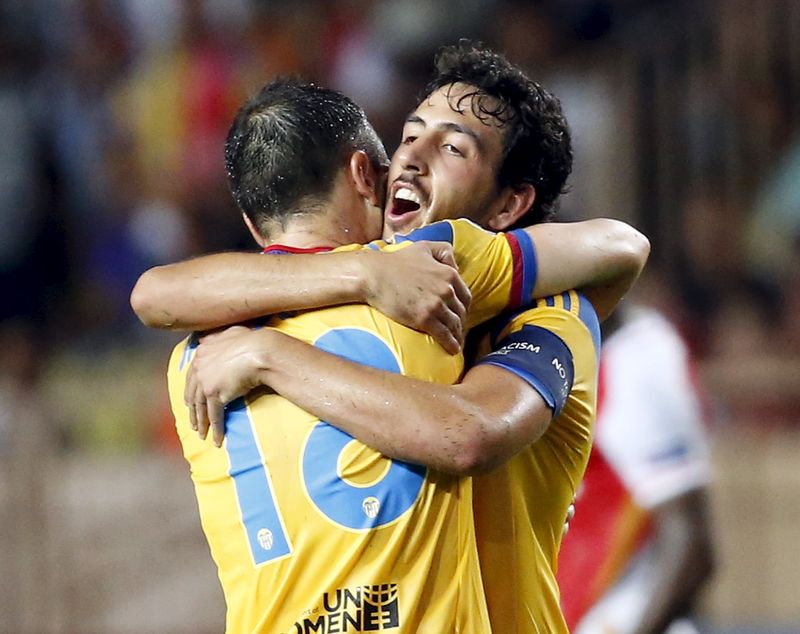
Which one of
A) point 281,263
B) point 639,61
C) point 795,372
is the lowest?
point 795,372

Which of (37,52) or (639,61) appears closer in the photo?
(639,61)

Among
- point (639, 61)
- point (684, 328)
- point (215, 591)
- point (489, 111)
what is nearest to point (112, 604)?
point (215, 591)

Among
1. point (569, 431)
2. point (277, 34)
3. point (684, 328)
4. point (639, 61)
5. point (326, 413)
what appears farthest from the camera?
point (277, 34)

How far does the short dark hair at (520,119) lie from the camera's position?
2.98 m

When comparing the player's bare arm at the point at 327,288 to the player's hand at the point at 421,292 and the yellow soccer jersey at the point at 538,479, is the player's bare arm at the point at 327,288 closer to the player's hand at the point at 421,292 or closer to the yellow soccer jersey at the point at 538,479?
the player's hand at the point at 421,292

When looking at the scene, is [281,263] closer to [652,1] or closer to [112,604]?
[112,604]

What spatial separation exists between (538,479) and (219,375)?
64 centimetres

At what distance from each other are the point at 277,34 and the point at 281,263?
22.9 ft

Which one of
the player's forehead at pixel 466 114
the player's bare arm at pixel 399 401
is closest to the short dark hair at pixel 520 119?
the player's forehead at pixel 466 114

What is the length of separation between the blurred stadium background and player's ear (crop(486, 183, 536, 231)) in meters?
4.30

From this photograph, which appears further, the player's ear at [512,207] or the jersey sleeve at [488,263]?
the player's ear at [512,207]

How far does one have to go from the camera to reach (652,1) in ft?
28.5

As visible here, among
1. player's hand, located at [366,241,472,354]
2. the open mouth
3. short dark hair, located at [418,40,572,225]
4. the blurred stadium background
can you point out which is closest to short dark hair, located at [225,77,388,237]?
the open mouth

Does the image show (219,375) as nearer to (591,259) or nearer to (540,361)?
(540,361)
